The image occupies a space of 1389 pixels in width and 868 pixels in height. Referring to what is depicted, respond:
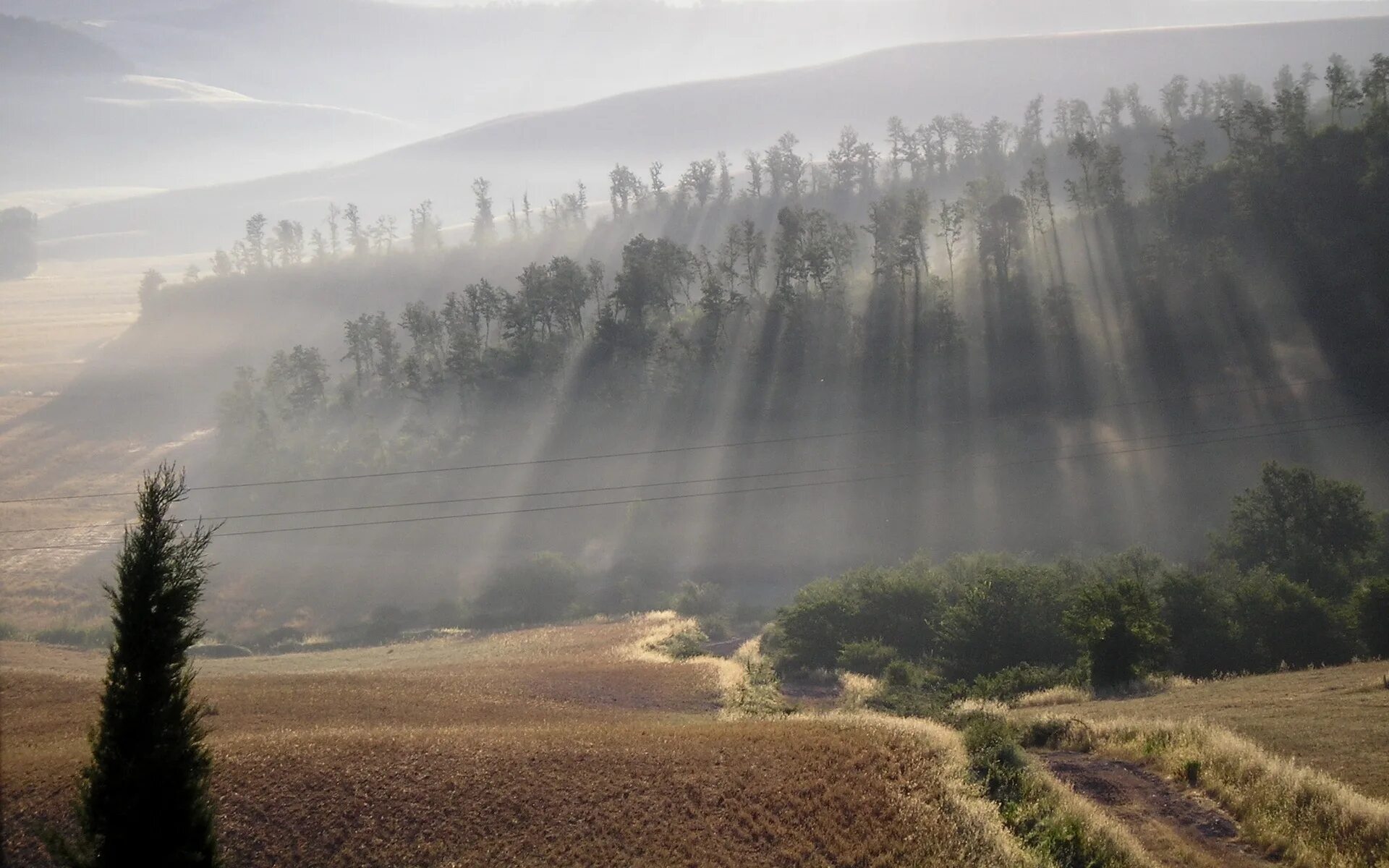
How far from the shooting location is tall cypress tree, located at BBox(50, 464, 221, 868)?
42.5 ft

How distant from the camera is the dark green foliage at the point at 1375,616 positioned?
3838 centimetres

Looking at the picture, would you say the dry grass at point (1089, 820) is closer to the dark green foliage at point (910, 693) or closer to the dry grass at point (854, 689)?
the dark green foliage at point (910, 693)

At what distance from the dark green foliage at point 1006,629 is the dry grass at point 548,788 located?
19.7 metres

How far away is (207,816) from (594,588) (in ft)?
223

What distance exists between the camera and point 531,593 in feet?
252

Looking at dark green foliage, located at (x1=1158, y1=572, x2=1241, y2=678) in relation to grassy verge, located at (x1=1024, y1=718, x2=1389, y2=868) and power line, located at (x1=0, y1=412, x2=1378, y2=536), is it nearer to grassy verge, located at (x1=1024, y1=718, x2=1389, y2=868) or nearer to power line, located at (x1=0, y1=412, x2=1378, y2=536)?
grassy verge, located at (x1=1024, y1=718, x2=1389, y2=868)

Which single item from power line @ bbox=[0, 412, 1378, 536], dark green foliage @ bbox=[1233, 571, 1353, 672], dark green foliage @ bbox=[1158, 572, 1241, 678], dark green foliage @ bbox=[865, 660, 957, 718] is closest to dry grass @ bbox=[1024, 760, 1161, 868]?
dark green foliage @ bbox=[865, 660, 957, 718]

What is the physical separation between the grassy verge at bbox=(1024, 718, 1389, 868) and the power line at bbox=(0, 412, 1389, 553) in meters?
58.8

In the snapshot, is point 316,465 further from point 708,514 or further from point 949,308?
point 949,308

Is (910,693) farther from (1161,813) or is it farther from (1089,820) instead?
(1089,820)

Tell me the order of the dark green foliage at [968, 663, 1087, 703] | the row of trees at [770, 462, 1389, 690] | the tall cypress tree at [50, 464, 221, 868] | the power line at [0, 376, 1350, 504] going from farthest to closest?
the power line at [0, 376, 1350, 504] < the row of trees at [770, 462, 1389, 690] < the dark green foliage at [968, 663, 1087, 703] < the tall cypress tree at [50, 464, 221, 868]

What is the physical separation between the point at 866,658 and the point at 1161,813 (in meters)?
24.9

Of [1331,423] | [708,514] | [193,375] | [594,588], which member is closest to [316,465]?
[594,588]

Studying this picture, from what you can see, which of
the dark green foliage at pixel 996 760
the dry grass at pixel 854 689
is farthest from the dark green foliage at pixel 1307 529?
the dark green foliage at pixel 996 760
